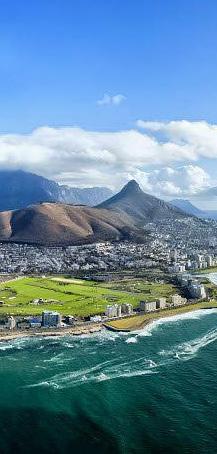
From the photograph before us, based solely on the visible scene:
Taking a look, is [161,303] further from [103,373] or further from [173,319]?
[103,373]

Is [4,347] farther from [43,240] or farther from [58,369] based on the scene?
[43,240]

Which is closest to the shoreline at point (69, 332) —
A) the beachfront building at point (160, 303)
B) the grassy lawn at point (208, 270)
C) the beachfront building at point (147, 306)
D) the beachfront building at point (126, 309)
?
the beachfront building at point (126, 309)

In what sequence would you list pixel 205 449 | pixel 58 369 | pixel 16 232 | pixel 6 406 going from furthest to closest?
pixel 16 232 → pixel 58 369 → pixel 6 406 → pixel 205 449

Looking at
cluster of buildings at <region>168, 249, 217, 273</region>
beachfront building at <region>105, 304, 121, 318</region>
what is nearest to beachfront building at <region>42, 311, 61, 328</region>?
beachfront building at <region>105, 304, 121, 318</region>

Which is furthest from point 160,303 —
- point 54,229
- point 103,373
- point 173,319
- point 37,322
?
point 54,229

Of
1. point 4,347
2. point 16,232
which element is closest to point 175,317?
point 4,347
